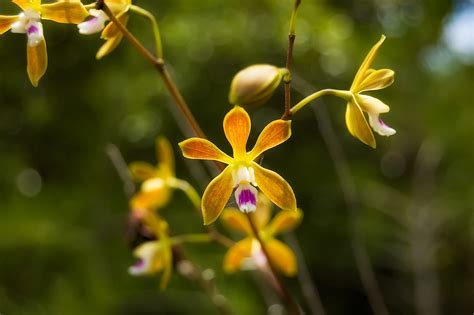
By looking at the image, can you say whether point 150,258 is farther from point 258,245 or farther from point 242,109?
point 242,109

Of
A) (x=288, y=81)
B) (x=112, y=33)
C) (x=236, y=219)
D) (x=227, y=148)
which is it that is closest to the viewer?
(x=288, y=81)

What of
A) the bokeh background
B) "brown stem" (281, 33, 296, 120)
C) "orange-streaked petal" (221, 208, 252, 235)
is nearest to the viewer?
"brown stem" (281, 33, 296, 120)

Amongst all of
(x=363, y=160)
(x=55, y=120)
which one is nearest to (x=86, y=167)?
(x=55, y=120)

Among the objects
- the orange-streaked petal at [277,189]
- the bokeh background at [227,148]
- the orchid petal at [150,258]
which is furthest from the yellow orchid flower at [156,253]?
the bokeh background at [227,148]

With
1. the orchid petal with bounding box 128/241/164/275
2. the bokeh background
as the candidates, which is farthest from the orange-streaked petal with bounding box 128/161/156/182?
the bokeh background

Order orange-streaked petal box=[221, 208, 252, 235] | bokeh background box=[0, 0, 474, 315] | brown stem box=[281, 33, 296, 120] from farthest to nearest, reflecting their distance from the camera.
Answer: bokeh background box=[0, 0, 474, 315] → orange-streaked petal box=[221, 208, 252, 235] → brown stem box=[281, 33, 296, 120]

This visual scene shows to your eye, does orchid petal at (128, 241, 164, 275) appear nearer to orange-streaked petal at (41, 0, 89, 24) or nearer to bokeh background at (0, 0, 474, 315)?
orange-streaked petal at (41, 0, 89, 24)

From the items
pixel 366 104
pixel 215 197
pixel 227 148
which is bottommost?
pixel 215 197

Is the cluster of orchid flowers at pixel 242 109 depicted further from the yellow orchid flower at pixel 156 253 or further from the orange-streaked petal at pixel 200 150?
the yellow orchid flower at pixel 156 253

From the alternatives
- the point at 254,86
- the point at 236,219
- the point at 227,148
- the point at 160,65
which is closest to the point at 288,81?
the point at 254,86
